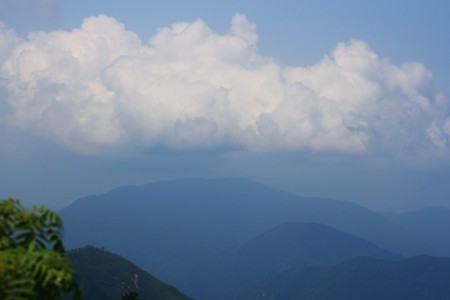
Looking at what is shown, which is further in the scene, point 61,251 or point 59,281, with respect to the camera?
point 61,251

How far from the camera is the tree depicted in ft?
31.9

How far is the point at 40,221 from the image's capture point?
11164mm

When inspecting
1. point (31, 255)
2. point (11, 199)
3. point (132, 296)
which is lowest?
point (132, 296)

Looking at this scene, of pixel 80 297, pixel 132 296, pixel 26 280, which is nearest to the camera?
pixel 26 280

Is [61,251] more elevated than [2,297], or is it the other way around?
[61,251]

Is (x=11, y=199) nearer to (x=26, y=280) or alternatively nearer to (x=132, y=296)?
(x=26, y=280)

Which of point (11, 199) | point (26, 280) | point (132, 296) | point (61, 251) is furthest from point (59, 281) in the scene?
point (132, 296)

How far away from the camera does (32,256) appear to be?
1004 centimetres

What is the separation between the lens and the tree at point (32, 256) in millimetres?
9719

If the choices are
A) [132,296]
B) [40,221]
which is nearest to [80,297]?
[40,221]

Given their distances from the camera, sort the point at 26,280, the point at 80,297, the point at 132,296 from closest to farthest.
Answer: the point at 26,280 → the point at 80,297 → the point at 132,296

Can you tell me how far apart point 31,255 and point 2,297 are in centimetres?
86

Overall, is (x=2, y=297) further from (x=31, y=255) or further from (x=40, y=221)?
(x=40, y=221)

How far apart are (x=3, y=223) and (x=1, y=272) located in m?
1.62
